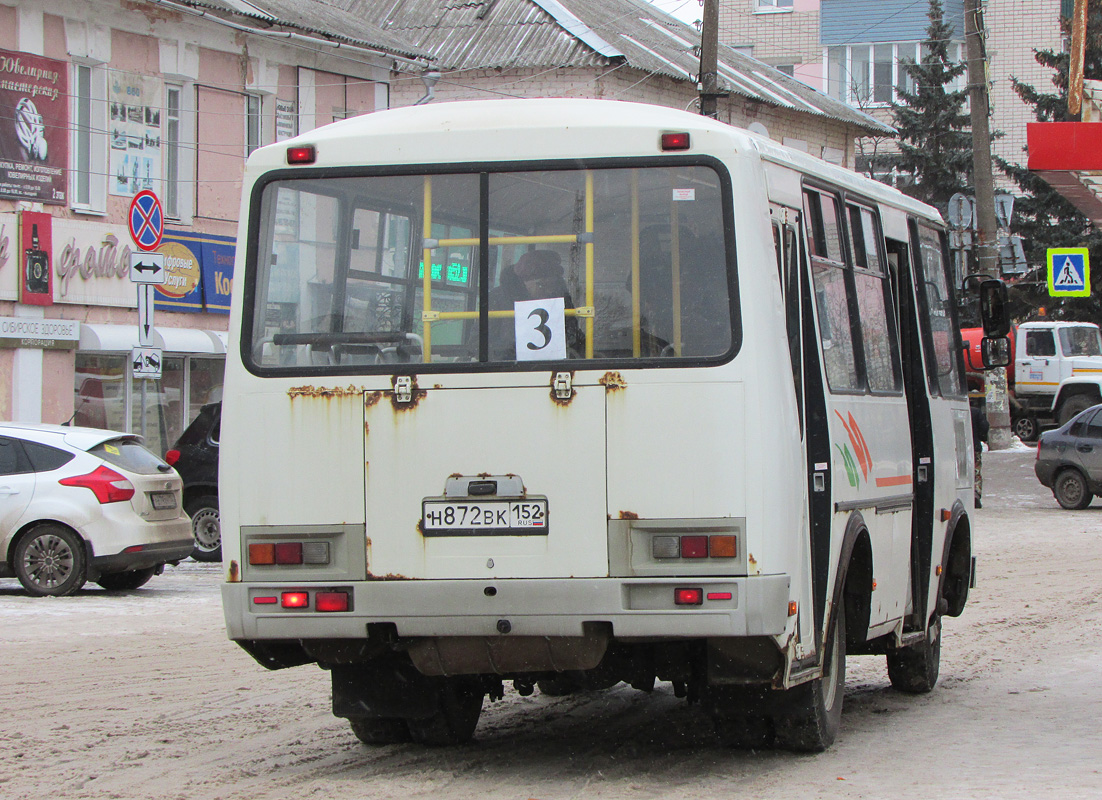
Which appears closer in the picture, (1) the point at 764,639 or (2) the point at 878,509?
(1) the point at 764,639

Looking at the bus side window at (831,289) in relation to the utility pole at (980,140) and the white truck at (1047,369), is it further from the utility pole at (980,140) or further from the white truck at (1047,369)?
the white truck at (1047,369)

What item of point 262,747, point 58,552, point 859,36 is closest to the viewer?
point 262,747

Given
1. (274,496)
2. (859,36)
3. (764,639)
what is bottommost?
(764,639)

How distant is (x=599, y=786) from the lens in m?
7.29

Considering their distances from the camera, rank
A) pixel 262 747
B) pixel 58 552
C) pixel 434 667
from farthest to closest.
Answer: pixel 58 552 < pixel 262 747 < pixel 434 667

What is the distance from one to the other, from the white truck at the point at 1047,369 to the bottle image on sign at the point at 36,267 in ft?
76.1

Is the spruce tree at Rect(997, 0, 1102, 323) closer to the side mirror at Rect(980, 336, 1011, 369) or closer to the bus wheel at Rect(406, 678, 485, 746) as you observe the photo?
the side mirror at Rect(980, 336, 1011, 369)

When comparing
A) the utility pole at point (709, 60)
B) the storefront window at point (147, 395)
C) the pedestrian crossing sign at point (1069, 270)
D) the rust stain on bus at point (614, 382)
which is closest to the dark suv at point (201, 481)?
the storefront window at point (147, 395)

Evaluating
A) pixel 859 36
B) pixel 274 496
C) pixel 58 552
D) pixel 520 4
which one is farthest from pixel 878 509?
pixel 859 36

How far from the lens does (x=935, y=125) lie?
57.4 m

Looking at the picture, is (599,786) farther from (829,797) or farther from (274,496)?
(274,496)

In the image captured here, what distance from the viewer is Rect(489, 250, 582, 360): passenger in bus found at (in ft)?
23.7

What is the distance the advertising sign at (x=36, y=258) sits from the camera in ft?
79.9

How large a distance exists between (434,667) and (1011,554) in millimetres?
14121
